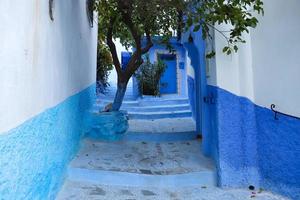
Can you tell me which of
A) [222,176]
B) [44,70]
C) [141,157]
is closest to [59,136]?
[44,70]

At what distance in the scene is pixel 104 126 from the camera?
6.11 metres

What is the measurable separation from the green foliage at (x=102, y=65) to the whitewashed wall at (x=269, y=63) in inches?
299

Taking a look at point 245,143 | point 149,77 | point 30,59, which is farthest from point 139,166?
point 149,77

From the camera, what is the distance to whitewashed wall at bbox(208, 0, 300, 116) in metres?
3.79

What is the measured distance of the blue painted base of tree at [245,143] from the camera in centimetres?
414

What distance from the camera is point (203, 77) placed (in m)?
5.39

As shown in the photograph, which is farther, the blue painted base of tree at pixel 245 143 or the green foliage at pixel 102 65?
the green foliage at pixel 102 65

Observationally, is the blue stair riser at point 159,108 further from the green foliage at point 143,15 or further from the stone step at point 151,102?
the green foliage at point 143,15

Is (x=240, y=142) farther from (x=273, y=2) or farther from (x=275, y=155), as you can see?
(x=273, y=2)

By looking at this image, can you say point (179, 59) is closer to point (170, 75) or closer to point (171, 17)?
point (170, 75)

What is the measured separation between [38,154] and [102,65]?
9.28 m

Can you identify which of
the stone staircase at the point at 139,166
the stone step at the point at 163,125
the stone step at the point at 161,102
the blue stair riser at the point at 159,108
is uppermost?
the stone step at the point at 161,102

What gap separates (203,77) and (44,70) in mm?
3056

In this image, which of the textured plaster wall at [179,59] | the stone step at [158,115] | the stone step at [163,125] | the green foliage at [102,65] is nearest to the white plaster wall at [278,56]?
the stone step at [163,125]
